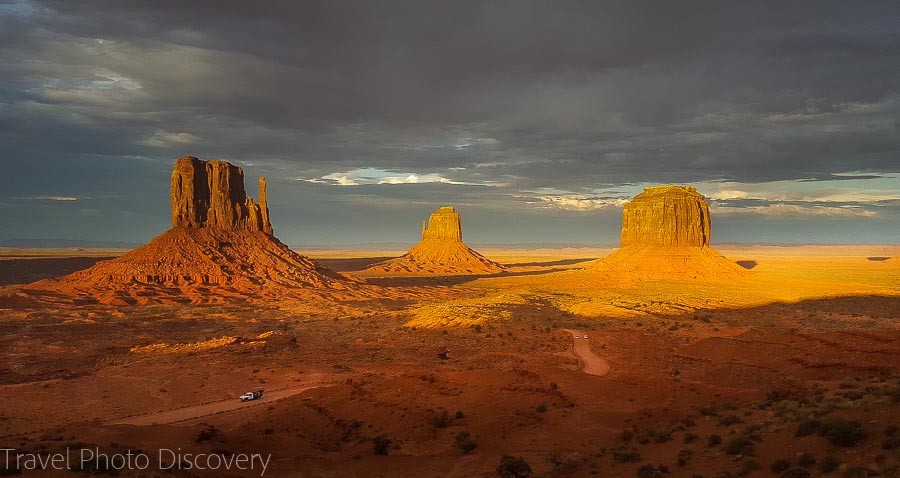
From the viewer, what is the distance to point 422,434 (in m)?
18.0

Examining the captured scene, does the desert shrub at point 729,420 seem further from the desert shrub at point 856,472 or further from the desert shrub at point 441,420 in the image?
the desert shrub at point 441,420

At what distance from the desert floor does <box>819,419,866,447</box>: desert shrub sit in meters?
0.04

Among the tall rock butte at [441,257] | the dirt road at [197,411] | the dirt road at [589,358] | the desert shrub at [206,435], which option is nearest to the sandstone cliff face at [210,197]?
the tall rock butte at [441,257]

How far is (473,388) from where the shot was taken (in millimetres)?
22234

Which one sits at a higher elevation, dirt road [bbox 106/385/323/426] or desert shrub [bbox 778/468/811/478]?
desert shrub [bbox 778/468/811/478]

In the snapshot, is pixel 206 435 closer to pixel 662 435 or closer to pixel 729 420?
pixel 662 435

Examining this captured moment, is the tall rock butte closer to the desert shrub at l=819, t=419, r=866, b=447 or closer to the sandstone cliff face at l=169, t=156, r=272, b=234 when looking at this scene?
the sandstone cliff face at l=169, t=156, r=272, b=234

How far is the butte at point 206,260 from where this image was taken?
195ft

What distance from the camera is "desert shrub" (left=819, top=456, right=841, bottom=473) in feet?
35.0

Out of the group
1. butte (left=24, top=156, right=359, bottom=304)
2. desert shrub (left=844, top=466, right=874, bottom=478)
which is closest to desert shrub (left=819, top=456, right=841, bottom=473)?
desert shrub (left=844, top=466, right=874, bottom=478)

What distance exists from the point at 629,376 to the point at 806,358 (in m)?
9.10

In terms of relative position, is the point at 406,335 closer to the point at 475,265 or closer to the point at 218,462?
the point at 218,462

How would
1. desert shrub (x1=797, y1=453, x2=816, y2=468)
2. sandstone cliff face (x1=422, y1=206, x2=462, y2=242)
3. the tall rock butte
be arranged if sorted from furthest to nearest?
1. sandstone cliff face (x1=422, y1=206, x2=462, y2=242)
2. the tall rock butte
3. desert shrub (x1=797, y1=453, x2=816, y2=468)

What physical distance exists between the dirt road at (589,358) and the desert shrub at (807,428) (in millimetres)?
12976
